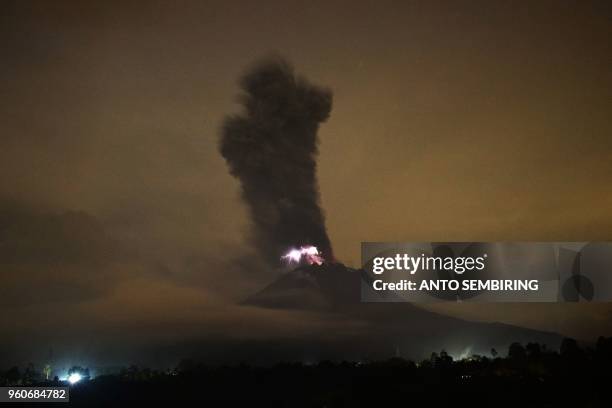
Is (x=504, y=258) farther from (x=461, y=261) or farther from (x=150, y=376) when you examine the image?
(x=150, y=376)

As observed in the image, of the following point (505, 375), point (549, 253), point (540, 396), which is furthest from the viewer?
point (549, 253)

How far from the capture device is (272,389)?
1021 cm

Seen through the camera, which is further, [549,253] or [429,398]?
[549,253]

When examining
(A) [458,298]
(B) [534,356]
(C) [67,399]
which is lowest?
(C) [67,399]

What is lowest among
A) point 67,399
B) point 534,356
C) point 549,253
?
point 67,399

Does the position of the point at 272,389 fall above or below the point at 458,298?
below

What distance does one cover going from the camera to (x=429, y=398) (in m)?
9.32

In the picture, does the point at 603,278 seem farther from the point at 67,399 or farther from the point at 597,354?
A: the point at 67,399

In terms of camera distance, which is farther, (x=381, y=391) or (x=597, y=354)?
(x=597, y=354)

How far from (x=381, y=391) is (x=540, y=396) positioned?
1.89 meters

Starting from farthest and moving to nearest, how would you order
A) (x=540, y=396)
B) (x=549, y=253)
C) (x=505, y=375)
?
1. (x=549, y=253)
2. (x=505, y=375)
3. (x=540, y=396)

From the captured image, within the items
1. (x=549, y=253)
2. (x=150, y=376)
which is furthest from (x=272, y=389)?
(x=549, y=253)

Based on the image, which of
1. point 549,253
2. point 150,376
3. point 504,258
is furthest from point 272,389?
point 549,253

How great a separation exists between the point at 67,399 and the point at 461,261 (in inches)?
210
